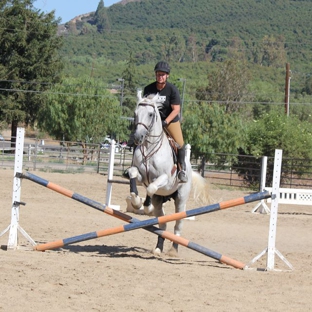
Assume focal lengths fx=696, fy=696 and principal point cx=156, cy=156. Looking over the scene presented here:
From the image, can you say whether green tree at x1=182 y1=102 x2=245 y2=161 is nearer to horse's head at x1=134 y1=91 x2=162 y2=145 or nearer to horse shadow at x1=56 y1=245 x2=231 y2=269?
horse shadow at x1=56 y1=245 x2=231 y2=269

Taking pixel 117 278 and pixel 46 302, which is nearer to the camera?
pixel 46 302

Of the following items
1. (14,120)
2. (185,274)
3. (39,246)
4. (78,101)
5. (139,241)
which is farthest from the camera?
(14,120)

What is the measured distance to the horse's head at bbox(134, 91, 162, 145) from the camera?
819 centimetres

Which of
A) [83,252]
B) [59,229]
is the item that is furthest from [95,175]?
[83,252]

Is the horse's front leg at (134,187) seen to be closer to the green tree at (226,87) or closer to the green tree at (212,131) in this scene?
the green tree at (212,131)

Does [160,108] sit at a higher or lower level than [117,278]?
higher

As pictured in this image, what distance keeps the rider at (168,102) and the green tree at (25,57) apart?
43592 millimetres

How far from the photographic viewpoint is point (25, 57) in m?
53.9

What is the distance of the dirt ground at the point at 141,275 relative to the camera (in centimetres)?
586

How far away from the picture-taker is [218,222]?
50.1ft

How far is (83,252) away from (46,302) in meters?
3.45

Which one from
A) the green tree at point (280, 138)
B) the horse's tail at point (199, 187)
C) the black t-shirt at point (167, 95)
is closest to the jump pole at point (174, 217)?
the black t-shirt at point (167, 95)

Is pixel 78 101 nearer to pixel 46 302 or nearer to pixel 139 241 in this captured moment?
pixel 139 241

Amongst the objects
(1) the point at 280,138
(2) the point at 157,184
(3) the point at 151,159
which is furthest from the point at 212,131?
(2) the point at 157,184
